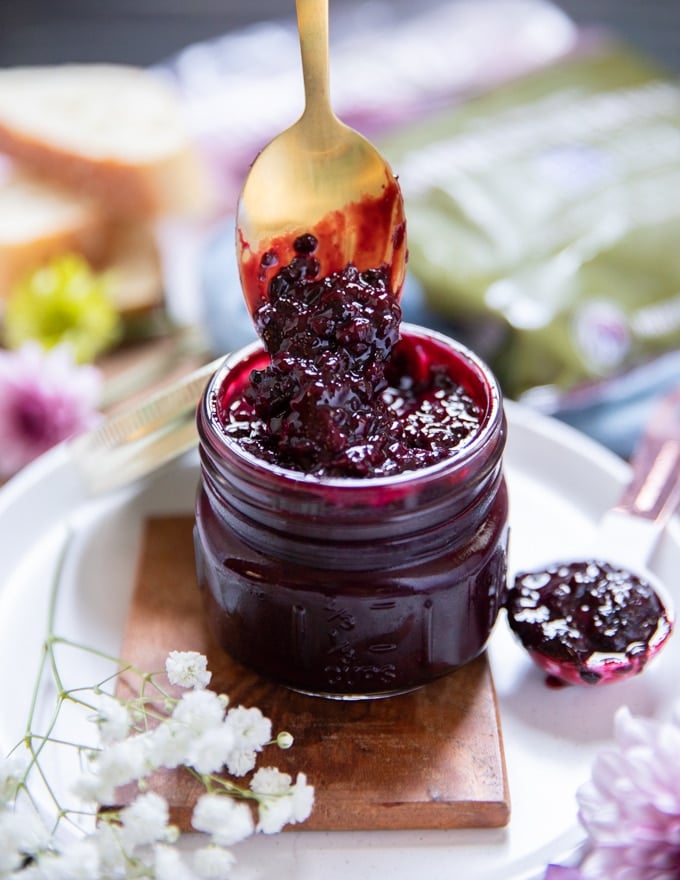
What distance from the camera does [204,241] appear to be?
3.33 meters

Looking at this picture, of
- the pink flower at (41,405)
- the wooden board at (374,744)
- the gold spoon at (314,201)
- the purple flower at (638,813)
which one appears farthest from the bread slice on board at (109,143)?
the purple flower at (638,813)

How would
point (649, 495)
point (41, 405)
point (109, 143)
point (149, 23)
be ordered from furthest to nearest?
point (149, 23), point (109, 143), point (41, 405), point (649, 495)

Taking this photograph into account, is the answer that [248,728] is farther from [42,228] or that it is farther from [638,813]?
[42,228]

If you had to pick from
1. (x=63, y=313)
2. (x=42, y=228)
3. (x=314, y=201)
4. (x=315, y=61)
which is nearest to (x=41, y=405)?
(x=63, y=313)

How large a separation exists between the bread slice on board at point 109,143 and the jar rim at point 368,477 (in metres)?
1.52

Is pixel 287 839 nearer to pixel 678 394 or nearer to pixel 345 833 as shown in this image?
pixel 345 833

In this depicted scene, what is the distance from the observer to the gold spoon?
1.93m

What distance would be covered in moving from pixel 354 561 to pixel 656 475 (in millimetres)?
866

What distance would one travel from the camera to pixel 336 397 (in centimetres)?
164

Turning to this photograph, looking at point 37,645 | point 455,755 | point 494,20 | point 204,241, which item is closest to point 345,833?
point 455,755

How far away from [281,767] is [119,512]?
78cm

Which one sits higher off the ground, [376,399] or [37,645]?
[376,399]

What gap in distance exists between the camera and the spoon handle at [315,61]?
1754 mm

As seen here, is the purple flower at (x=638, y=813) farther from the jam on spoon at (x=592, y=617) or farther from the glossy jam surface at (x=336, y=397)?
the glossy jam surface at (x=336, y=397)
